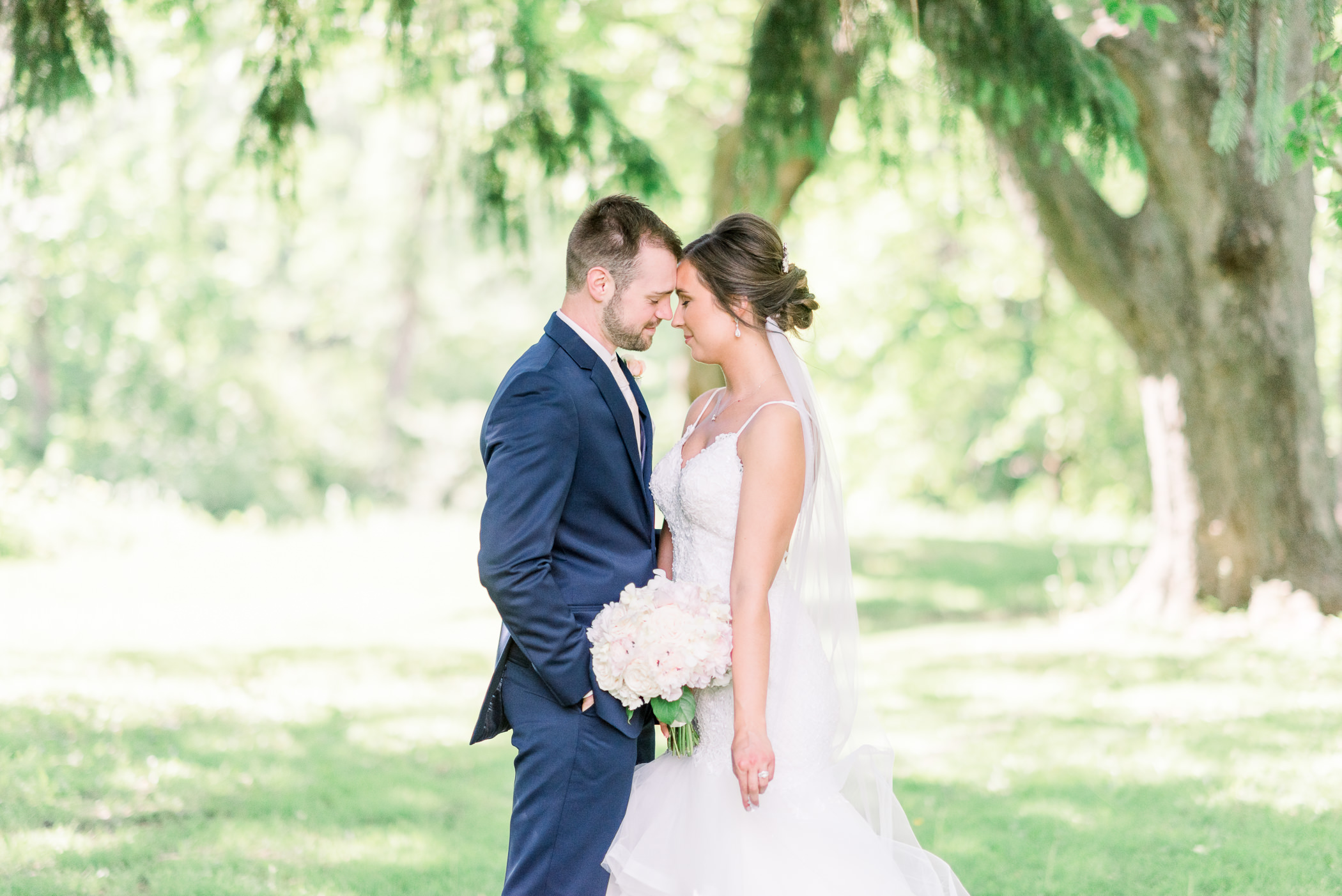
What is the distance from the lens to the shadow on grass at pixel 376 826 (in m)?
4.60

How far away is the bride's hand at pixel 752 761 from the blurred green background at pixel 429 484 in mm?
2132

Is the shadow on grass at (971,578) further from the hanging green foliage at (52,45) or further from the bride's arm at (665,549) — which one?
the hanging green foliage at (52,45)

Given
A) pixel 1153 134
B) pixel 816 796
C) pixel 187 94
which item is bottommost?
pixel 816 796

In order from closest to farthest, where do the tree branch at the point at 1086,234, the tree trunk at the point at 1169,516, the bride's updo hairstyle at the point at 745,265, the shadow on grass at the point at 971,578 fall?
the bride's updo hairstyle at the point at 745,265 → the tree trunk at the point at 1169,516 → the tree branch at the point at 1086,234 → the shadow on grass at the point at 971,578

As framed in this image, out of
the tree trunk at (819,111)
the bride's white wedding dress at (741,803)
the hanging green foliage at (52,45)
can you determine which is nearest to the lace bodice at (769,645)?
the bride's white wedding dress at (741,803)

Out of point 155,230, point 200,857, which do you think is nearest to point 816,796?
point 200,857

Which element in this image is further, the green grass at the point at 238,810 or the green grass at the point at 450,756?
the green grass at the point at 450,756

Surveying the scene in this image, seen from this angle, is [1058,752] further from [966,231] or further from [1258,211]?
[966,231]

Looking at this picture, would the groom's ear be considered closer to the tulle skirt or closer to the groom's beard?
the groom's beard

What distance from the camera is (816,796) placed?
3232 mm

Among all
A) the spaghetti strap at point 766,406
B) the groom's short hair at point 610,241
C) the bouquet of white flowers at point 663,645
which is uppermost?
the groom's short hair at point 610,241

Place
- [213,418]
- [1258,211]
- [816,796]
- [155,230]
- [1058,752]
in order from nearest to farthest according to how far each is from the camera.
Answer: [816,796], [1058,752], [1258,211], [155,230], [213,418]

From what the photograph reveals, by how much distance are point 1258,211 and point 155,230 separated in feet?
61.1

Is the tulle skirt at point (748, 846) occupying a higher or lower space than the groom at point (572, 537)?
lower
